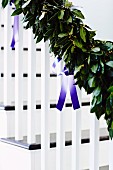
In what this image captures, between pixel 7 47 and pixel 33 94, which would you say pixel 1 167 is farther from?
pixel 7 47

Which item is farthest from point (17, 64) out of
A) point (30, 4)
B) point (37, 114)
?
point (30, 4)

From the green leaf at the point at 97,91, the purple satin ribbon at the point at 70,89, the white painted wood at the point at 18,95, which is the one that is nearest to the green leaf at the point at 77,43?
the green leaf at the point at 97,91

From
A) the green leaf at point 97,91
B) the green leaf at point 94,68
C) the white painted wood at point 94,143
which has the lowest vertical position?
the white painted wood at point 94,143

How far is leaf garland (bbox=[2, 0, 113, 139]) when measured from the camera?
889 millimetres

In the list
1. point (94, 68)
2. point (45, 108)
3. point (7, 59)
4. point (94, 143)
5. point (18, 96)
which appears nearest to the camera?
point (94, 68)

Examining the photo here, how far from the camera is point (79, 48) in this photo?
0.92m

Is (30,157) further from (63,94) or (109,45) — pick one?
(109,45)

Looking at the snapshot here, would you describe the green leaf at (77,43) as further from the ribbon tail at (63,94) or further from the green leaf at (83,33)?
the ribbon tail at (63,94)

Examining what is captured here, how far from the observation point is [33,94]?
1.41 meters

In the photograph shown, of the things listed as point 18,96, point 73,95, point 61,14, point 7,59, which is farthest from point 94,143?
point 7,59

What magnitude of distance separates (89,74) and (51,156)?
553 millimetres

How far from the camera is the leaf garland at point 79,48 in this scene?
0.89 meters

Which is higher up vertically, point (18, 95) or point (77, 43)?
point (77, 43)

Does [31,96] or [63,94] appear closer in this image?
[63,94]
